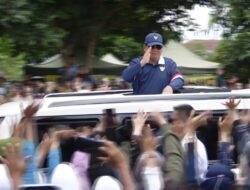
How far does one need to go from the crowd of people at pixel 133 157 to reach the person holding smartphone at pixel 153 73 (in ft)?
4.26

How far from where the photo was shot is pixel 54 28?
484 inches

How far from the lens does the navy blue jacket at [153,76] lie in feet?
19.5

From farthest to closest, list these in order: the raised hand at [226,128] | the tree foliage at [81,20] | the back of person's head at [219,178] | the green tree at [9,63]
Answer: the green tree at [9,63] < the tree foliage at [81,20] < the raised hand at [226,128] < the back of person's head at [219,178]

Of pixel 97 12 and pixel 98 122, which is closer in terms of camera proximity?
pixel 98 122

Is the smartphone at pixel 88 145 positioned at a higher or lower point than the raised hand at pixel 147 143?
lower

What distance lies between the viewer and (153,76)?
19.5ft

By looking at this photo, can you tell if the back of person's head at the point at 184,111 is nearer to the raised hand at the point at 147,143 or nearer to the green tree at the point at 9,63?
the raised hand at the point at 147,143

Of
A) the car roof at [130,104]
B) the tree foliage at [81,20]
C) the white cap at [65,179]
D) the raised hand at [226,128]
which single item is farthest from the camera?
the tree foliage at [81,20]

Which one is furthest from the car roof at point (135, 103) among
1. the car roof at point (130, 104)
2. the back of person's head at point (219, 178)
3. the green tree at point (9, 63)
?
the green tree at point (9, 63)

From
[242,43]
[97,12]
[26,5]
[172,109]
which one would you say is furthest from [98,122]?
[242,43]

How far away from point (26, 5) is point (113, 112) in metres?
7.29

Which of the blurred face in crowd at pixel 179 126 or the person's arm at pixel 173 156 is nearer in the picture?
the person's arm at pixel 173 156

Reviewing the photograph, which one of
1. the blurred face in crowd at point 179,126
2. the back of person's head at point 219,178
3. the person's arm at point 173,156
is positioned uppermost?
the blurred face in crowd at point 179,126

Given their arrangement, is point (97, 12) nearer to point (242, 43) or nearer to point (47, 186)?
point (242, 43)
